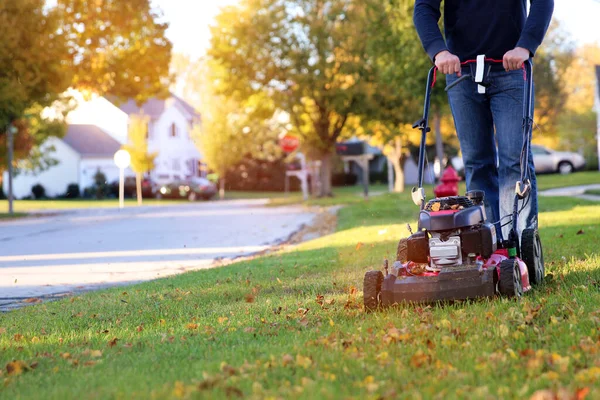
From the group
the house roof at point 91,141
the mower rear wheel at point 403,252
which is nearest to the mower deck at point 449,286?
the mower rear wheel at point 403,252

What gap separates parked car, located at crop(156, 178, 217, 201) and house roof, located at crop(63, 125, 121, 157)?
1145 centimetres

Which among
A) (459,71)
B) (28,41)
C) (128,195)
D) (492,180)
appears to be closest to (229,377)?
(459,71)

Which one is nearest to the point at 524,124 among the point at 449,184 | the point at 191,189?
the point at 449,184

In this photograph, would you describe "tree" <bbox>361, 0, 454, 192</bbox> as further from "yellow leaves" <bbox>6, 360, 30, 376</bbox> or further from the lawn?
"yellow leaves" <bbox>6, 360, 30, 376</bbox>

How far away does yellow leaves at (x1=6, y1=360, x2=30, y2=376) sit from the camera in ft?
13.9

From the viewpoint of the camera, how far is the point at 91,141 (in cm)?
6700

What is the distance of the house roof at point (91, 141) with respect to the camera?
211 feet

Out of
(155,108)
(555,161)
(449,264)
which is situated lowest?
(449,264)

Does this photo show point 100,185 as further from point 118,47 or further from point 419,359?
point 419,359

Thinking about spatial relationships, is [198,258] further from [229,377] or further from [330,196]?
[330,196]

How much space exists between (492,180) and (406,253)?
1.20 m

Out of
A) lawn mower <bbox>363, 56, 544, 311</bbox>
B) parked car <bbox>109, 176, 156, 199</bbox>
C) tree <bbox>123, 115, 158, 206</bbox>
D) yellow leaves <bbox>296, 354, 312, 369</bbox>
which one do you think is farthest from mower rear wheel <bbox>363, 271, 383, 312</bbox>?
parked car <bbox>109, 176, 156, 199</bbox>

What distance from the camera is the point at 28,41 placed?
2558 cm

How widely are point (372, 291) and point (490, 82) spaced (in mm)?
1681
